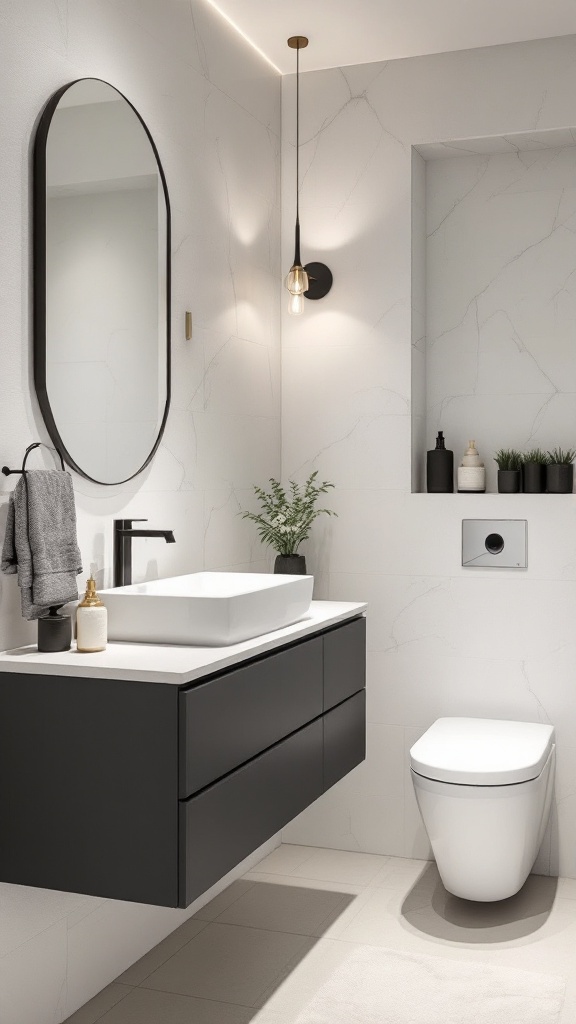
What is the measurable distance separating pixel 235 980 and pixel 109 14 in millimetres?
2439

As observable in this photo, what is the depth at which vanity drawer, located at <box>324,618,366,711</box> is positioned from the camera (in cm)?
269

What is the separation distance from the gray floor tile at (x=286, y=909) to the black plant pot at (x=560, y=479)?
1455 mm

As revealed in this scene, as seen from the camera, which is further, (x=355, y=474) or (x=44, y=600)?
(x=355, y=474)

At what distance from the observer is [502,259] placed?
3.53m

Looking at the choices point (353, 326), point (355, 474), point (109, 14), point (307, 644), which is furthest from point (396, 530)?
point (109, 14)

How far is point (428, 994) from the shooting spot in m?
2.46

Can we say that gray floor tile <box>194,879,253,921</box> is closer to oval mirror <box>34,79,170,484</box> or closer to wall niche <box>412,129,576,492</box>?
oval mirror <box>34,79,170,484</box>

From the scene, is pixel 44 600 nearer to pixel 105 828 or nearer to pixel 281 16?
pixel 105 828

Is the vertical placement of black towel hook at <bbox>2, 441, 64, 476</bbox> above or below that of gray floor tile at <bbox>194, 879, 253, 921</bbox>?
above

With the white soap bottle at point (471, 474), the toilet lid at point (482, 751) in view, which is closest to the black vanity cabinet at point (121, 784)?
the toilet lid at point (482, 751)

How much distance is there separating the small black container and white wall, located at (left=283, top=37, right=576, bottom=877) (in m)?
1.58

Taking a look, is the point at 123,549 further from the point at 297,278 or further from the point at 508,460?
the point at 508,460

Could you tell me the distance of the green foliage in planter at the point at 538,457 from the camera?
335 centimetres

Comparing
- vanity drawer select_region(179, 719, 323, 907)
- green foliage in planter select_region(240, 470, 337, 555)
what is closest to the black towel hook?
vanity drawer select_region(179, 719, 323, 907)
